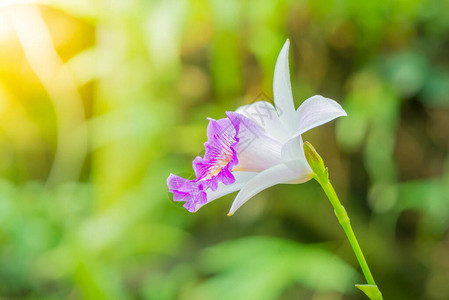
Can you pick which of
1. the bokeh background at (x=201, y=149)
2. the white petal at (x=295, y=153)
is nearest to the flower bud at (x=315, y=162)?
the white petal at (x=295, y=153)

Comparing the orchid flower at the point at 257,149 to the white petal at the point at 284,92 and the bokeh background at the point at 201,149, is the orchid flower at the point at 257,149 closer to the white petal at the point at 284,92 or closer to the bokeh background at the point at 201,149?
the white petal at the point at 284,92

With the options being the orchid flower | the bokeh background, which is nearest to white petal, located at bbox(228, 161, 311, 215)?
the orchid flower

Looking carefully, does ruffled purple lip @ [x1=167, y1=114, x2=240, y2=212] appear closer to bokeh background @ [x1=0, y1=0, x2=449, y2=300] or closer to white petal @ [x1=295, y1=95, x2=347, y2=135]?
white petal @ [x1=295, y1=95, x2=347, y2=135]

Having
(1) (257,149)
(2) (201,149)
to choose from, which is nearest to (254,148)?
(1) (257,149)

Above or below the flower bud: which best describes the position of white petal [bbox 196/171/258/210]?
above

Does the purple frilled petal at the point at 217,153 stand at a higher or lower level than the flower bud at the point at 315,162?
higher

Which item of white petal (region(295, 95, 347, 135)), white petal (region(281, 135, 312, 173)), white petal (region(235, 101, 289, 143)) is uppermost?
white petal (region(235, 101, 289, 143))

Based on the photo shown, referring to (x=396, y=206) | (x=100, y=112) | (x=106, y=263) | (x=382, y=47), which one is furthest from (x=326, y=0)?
(x=106, y=263)

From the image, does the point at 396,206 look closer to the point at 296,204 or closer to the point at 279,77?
the point at 296,204
